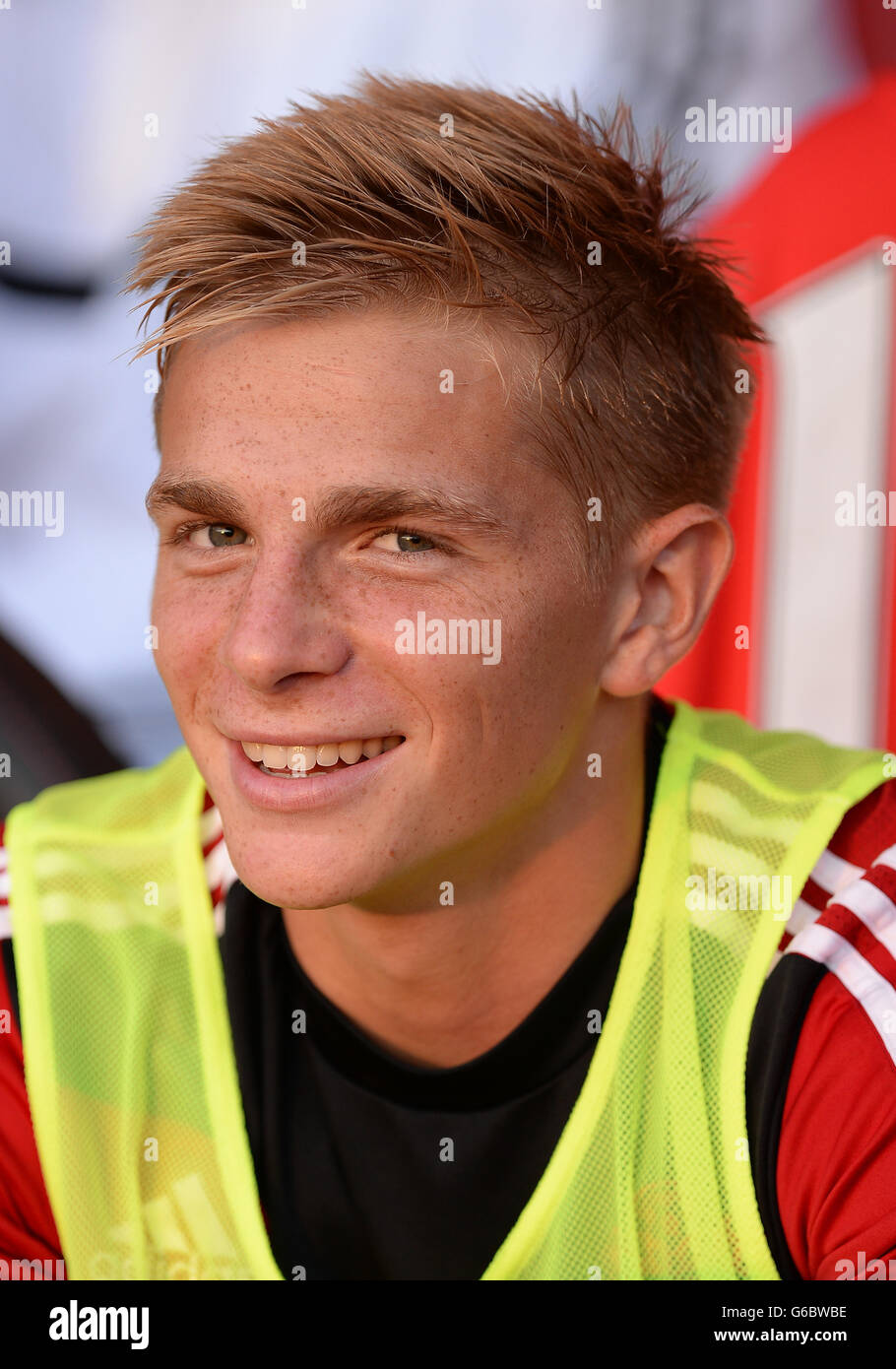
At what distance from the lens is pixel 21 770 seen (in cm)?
171

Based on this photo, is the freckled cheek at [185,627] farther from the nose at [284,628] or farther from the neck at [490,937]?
the neck at [490,937]

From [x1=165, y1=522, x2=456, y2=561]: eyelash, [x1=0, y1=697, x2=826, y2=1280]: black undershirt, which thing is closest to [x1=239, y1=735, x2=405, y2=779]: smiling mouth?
[x1=165, y1=522, x2=456, y2=561]: eyelash

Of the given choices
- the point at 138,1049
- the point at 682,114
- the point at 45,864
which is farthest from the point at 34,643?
the point at 682,114

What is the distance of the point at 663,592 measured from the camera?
41.6 inches

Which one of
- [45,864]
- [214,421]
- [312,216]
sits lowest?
[45,864]

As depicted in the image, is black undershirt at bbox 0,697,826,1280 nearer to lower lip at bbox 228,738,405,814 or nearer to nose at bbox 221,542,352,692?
lower lip at bbox 228,738,405,814

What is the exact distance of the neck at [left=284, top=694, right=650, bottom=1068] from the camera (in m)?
1.02

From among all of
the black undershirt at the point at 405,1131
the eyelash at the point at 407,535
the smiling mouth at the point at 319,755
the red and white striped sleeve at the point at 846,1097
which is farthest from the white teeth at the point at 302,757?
the red and white striped sleeve at the point at 846,1097

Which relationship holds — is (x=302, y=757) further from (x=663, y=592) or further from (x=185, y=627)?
(x=663, y=592)

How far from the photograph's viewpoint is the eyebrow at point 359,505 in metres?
0.85

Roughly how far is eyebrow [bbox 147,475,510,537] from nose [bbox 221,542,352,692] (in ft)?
0.13

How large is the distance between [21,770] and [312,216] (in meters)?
1.05

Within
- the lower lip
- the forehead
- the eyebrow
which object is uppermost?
the forehead
